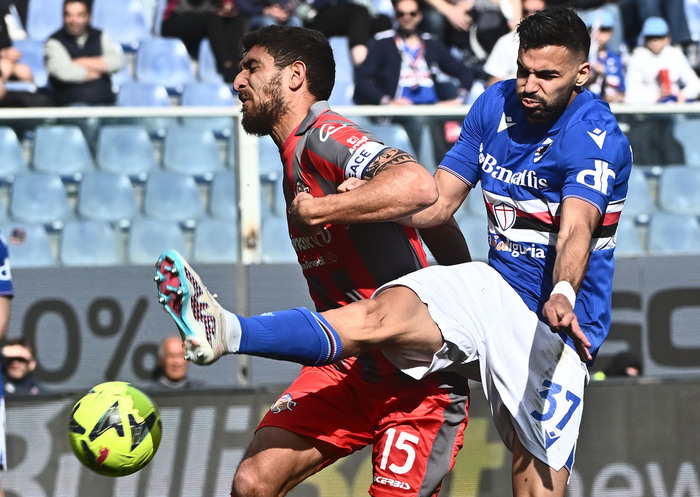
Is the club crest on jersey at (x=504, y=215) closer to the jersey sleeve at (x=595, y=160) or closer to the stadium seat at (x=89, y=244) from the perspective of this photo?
the jersey sleeve at (x=595, y=160)

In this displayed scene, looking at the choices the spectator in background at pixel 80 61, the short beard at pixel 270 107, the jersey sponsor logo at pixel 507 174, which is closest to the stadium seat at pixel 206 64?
the spectator in background at pixel 80 61

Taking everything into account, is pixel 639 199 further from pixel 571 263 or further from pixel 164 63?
pixel 164 63

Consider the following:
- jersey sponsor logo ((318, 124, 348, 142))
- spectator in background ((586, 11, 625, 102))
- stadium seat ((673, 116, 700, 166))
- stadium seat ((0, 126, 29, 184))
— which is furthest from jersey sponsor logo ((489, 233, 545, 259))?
spectator in background ((586, 11, 625, 102))

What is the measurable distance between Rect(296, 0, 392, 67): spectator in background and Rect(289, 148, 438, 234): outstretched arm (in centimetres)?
620

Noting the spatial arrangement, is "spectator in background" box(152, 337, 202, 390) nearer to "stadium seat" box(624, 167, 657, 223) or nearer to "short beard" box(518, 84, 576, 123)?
"stadium seat" box(624, 167, 657, 223)

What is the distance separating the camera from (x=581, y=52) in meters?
4.26

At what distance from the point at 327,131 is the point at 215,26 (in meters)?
6.27

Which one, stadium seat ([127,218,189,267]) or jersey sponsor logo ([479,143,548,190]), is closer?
jersey sponsor logo ([479,143,548,190])

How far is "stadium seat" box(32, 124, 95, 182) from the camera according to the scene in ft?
24.9

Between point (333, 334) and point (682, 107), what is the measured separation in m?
5.06

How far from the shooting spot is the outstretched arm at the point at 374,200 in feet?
12.6

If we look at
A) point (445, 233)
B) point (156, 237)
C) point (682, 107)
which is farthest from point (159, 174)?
point (682, 107)

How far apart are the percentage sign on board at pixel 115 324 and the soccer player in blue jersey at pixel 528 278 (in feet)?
11.5

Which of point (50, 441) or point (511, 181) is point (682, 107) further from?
point (50, 441)
